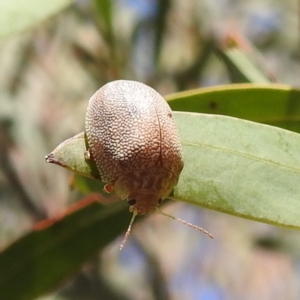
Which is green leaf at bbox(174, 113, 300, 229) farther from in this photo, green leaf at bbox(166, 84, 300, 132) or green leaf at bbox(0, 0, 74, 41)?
green leaf at bbox(0, 0, 74, 41)

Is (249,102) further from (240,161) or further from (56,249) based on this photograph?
(56,249)

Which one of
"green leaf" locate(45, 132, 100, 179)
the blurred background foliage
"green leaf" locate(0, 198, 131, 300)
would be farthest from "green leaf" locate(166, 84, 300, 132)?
the blurred background foliage

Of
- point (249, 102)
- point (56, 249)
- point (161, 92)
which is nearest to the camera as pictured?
point (249, 102)

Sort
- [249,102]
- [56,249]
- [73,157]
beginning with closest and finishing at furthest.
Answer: [73,157] → [249,102] → [56,249]

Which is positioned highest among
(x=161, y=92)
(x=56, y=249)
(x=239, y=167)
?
(x=239, y=167)

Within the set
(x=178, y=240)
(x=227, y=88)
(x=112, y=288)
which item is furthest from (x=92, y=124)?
(x=178, y=240)

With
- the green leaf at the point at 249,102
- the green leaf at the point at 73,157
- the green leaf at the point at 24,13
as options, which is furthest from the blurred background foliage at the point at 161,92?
the green leaf at the point at 73,157

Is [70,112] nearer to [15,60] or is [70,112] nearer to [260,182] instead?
[15,60]

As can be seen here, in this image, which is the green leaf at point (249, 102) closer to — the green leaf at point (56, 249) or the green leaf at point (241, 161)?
the green leaf at point (241, 161)

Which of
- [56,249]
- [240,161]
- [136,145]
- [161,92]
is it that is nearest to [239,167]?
[240,161]
